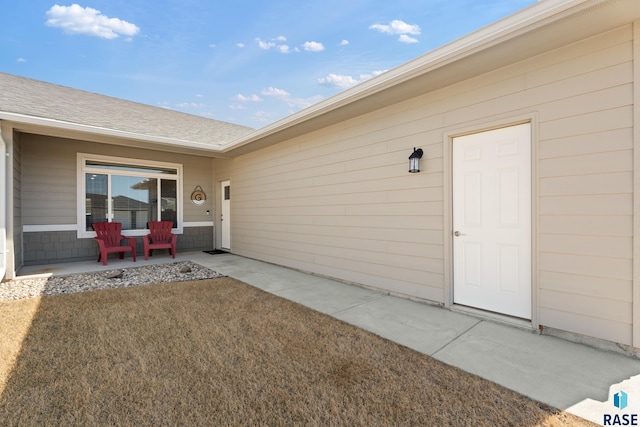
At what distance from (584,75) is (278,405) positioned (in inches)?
141

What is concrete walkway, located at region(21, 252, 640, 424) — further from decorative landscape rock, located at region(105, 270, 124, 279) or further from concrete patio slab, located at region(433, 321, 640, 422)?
decorative landscape rock, located at region(105, 270, 124, 279)

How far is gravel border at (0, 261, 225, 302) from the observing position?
417 cm

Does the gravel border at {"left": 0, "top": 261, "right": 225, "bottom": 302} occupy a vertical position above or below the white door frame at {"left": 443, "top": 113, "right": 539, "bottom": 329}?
below

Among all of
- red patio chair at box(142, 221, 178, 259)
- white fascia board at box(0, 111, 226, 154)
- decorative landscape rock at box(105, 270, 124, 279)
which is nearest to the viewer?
white fascia board at box(0, 111, 226, 154)

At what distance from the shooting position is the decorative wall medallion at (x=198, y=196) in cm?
833

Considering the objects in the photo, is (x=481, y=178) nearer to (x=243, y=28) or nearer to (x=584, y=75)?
(x=584, y=75)

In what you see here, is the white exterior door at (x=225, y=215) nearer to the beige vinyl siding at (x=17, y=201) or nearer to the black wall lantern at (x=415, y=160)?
the beige vinyl siding at (x=17, y=201)

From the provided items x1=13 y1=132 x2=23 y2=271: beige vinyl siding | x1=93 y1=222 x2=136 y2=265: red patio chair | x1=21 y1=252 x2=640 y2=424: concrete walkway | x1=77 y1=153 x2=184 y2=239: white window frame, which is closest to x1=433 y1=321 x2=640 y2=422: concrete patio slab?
x1=21 y1=252 x2=640 y2=424: concrete walkway

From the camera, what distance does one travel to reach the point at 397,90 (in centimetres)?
364

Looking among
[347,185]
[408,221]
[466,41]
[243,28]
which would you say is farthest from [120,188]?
[466,41]

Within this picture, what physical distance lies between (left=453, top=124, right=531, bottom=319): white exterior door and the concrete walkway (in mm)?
308

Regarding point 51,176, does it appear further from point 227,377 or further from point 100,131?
point 227,377

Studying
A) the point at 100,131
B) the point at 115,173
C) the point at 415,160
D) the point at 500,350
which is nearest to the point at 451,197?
the point at 415,160

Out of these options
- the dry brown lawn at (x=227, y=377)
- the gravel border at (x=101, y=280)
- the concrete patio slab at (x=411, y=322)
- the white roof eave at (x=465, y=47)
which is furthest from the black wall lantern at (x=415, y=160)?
the gravel border at (x=101, y=280)
